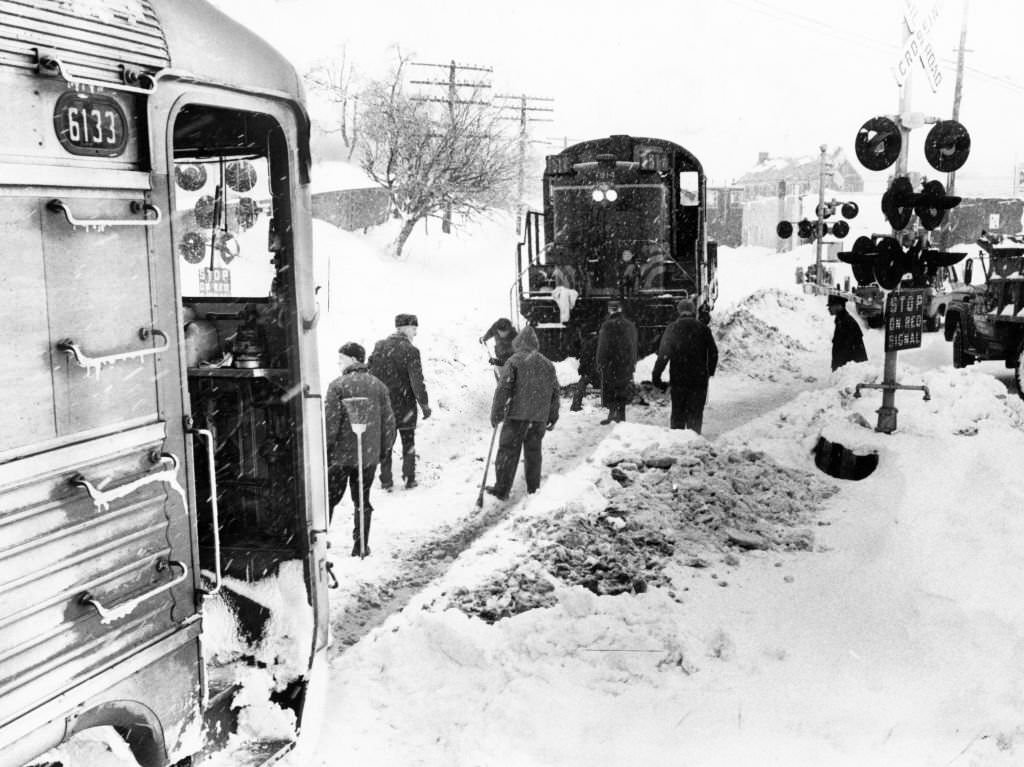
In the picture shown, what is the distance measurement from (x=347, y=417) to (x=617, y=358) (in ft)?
16.6

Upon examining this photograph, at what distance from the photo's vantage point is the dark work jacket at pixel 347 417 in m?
7.05

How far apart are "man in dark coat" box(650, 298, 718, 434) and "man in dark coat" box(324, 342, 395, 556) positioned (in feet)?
14.7

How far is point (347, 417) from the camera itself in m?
7.08

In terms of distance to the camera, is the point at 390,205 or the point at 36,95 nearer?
the point at 36,95

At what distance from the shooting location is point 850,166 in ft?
246

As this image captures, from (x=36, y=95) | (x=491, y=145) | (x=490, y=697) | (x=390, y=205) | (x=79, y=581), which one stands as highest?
(x=491, y=145)

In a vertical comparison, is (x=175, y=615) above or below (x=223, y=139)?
below

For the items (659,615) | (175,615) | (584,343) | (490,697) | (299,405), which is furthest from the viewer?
(584,343)

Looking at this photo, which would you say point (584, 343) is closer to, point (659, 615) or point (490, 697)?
point (659, 615)

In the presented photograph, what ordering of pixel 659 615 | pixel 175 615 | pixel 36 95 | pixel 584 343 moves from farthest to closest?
pixel 584 343 → pixel 659 615 → pixel 175 615 → pixel 36 95

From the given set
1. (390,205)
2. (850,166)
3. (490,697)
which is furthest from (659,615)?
(850,166)

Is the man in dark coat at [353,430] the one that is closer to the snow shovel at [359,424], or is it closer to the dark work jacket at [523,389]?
the snow shovel at [359,424]

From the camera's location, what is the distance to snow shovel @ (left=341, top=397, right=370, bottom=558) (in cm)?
697

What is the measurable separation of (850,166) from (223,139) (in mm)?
78621
